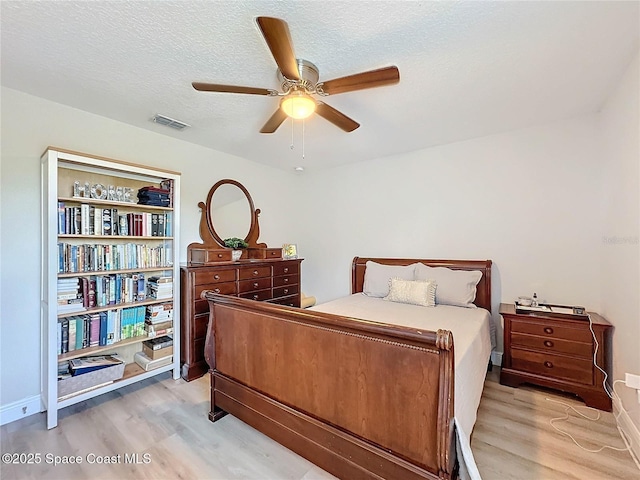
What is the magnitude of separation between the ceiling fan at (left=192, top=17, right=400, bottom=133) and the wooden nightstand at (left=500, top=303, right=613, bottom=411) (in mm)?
2357

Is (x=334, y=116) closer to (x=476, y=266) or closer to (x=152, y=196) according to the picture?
(x=152, y=196)

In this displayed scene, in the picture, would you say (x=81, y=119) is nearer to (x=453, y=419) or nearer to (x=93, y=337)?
(x=93, y=337)

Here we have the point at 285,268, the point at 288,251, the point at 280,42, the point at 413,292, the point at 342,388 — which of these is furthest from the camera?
the point at 288,251

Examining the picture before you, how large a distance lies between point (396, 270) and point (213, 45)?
9.08 ft

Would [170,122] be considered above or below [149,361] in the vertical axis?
above

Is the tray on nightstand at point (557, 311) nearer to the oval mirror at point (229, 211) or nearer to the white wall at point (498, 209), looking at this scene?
the white wall at point (498, 209)

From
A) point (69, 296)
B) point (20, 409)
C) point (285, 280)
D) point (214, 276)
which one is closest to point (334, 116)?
point (214, 276)

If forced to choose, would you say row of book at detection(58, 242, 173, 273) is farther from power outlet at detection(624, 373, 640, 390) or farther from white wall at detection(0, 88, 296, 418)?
power outlet at detection(624, 373, 640, 390)

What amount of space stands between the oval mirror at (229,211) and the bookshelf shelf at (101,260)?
66cm

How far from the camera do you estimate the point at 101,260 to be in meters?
2.43

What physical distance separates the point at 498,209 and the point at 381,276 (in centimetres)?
147

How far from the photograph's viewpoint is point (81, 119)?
2.49 metres

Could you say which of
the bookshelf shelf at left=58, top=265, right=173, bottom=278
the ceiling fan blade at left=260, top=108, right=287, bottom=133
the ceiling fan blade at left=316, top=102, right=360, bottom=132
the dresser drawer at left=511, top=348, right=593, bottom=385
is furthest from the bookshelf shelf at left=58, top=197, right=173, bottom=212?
the dresser drawer at left=511, top=348, right=593, bottom=385

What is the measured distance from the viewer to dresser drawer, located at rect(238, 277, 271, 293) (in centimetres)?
323
